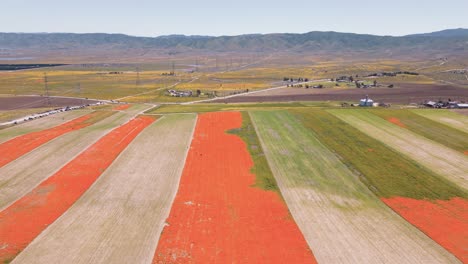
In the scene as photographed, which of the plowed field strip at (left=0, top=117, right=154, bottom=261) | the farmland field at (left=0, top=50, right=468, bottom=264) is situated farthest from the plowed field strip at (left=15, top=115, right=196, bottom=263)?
the plowed field strip at (left=0, top=117, right=154, bottom=261)

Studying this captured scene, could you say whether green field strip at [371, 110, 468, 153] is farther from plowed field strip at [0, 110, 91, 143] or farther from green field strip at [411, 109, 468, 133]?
plowed field strip at [0, 110, 91, 143]

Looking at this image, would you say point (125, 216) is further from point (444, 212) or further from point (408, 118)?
point (408, 118)

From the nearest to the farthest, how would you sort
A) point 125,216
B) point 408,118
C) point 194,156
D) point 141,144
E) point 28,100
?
point 125,216
point 194,156
point 141,144
point 408,118
point 28,100

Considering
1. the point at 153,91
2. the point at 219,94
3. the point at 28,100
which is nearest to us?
the point at 28,100

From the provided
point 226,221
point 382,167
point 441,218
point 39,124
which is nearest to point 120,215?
point 226,221

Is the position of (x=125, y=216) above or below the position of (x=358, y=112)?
below

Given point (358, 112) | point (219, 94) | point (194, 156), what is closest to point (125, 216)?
point (194, 156)

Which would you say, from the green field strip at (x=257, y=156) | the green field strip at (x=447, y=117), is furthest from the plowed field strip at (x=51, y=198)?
the green field strip at (x=447, y=117)
